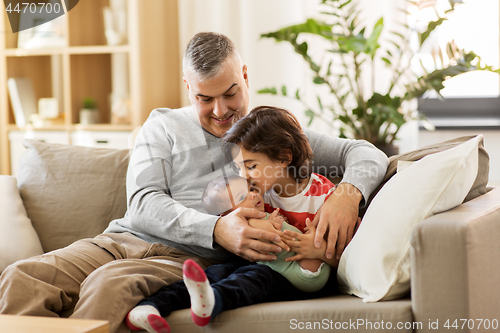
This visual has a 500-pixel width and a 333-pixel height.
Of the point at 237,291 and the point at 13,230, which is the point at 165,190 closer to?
the point at 237,291

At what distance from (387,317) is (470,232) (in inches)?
9.7

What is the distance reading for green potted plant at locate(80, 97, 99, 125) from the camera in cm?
288

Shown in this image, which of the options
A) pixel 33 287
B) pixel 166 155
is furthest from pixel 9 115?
pixel 33 287

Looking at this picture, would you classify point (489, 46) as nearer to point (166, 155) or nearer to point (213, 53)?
point (213, 53)

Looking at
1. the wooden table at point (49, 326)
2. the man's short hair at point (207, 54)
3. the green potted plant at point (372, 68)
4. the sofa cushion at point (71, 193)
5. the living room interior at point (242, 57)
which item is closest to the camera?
the wooden table at point (49, 326)

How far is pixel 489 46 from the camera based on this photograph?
8.54 feet

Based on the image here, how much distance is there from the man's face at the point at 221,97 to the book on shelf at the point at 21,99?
1916mm

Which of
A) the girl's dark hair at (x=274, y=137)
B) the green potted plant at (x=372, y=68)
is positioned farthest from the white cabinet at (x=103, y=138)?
the girl's dark hair at (x=274, y=137)

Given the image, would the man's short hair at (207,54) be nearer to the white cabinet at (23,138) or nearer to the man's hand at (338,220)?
the man's hand at (338,220)

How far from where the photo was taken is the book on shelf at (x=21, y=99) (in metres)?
2.98

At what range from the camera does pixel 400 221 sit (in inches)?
43.1

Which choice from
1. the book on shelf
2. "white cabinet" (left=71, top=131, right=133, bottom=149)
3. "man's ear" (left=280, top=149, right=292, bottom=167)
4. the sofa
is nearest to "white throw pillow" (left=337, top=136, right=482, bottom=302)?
the sofa

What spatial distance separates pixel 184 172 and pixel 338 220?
1.61ft

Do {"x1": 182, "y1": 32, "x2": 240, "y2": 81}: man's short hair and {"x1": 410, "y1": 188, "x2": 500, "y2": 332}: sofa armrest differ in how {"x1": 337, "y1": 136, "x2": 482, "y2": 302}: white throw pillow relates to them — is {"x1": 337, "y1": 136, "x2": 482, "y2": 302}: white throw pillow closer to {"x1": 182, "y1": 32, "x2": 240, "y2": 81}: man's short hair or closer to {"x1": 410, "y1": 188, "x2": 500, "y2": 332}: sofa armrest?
{"x1": 410, "y1": 188, "x2": 500, "y2": 332}: sofa armrest
